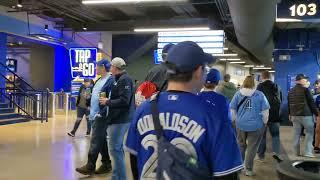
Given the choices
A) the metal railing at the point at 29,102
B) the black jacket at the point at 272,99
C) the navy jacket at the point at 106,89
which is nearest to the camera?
the navy jacket at the point at 106,89

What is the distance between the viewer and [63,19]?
18.5 m

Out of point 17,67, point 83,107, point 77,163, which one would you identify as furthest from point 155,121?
point 17,67

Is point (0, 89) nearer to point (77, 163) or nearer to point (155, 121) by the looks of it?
point (77, 163)

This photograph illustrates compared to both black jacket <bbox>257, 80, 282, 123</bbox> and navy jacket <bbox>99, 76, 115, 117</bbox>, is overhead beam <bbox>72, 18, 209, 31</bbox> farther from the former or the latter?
navy jacket <bbox>99, 76, 115, 117</bbox>

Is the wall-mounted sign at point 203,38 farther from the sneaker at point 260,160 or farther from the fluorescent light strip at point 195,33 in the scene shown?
the sneaker at point 260,160

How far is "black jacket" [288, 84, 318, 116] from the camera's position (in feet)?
26.8

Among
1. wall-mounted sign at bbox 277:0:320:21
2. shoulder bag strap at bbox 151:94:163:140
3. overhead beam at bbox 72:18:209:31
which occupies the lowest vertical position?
shoulder bag strap at bbox 151:94:163:140

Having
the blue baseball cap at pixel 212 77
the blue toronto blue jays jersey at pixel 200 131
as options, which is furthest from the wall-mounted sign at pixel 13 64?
the blue toronto blue jays jersey at pixel 200 131

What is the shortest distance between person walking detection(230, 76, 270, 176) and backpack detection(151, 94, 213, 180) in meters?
4.73

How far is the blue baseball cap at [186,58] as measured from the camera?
1832mm

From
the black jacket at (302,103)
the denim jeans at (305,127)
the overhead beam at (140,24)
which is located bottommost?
the denim jeans at (305,127)

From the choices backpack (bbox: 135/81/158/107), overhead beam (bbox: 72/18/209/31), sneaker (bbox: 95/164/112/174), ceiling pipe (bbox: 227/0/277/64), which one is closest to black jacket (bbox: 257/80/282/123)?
ceiling pipe (bbox: 227/0/277/64)

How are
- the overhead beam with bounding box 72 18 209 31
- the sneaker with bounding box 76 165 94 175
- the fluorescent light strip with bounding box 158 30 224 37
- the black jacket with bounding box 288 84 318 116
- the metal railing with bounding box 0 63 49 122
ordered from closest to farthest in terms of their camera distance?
1. the sneaker with bounding box 76 165 94 175
2. the black jacket with bounding box 288 84 318 116
3. the fluorescent light strip with bounding box 158 30 224 37
4. the overhead beam with bounding box 72 18 209 31
5. the metal railing with bounding box 0 63 49 122

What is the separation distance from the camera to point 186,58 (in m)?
1.84
